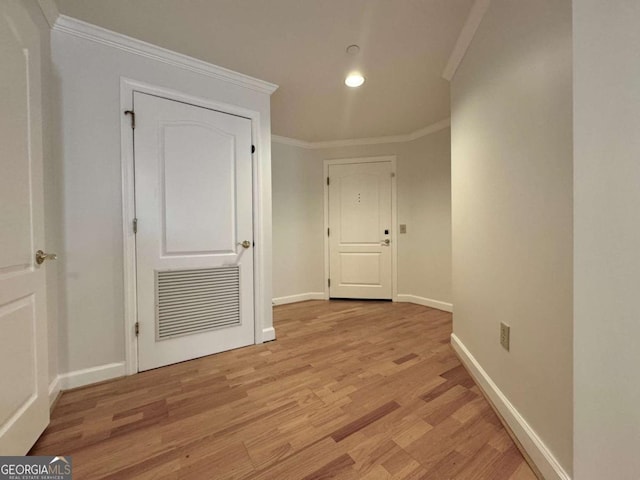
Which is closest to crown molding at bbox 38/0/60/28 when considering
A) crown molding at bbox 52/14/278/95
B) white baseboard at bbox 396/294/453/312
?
crown molding at bbox 52/14/278/95

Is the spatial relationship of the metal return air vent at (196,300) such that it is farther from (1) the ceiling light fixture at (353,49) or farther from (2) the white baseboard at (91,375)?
(1) the ceiling light fixture at (353,49)

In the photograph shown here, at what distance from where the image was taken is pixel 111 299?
1745 millimetres

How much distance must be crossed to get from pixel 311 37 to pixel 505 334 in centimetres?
223

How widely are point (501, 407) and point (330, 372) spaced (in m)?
1.00

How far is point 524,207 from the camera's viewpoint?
1150 millimetres

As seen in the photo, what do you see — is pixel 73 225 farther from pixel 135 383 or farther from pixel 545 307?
pixel 545 307

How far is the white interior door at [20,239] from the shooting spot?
39.4 inches

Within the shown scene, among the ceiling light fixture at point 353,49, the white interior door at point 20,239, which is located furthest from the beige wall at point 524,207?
the white interior door at point 20,239

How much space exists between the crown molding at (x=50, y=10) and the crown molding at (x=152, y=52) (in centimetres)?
3

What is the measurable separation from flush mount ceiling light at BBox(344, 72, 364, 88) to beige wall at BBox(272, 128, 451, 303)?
152 cm

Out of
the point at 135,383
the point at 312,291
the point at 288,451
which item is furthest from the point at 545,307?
the point at 312,291

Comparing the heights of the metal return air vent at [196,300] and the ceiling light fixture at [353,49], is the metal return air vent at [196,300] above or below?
below

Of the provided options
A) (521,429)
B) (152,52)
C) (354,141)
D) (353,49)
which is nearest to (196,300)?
(152,52)
